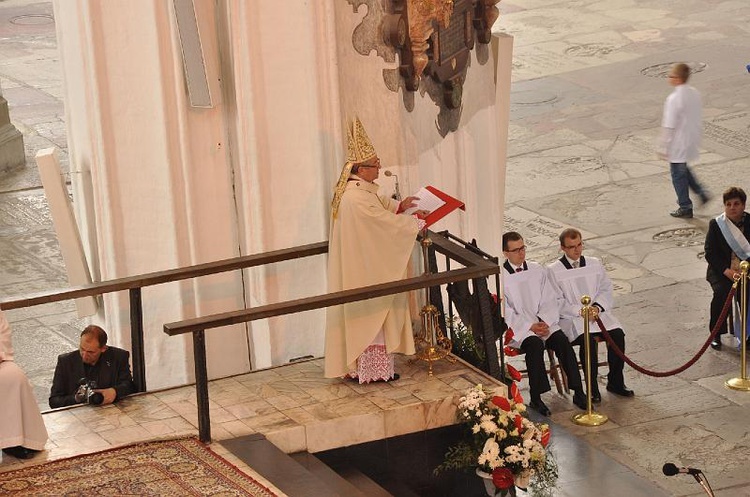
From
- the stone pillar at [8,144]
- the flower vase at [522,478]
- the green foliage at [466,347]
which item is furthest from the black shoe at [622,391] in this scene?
the stone pillar at [8,144]

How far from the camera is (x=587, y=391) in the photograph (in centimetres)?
1161

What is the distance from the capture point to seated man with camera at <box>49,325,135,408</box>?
1023 cm

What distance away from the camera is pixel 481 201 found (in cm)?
1270

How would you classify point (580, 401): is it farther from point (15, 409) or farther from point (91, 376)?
point (15, 409)

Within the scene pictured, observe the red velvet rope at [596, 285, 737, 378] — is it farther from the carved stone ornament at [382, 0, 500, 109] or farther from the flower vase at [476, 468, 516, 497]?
the carved stone ornament at [382, 0, 500, 109]

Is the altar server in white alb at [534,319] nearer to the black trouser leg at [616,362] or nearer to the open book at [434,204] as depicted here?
the black trouser leg at [616,362]

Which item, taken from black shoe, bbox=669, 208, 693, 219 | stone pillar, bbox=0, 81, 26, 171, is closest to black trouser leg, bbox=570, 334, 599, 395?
black shoe, bbox=669, 208, 693, 219

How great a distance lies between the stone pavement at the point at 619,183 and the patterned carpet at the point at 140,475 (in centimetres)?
273

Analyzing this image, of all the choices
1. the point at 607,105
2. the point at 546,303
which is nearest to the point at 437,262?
the point at 546,303

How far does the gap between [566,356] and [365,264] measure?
232 cm

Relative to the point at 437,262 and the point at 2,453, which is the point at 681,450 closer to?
the point at 437,262

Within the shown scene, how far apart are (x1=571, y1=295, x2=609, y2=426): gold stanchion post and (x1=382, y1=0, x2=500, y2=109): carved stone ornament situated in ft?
6.12

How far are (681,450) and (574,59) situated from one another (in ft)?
40.4

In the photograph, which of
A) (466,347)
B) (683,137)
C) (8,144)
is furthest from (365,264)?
(8,144)
